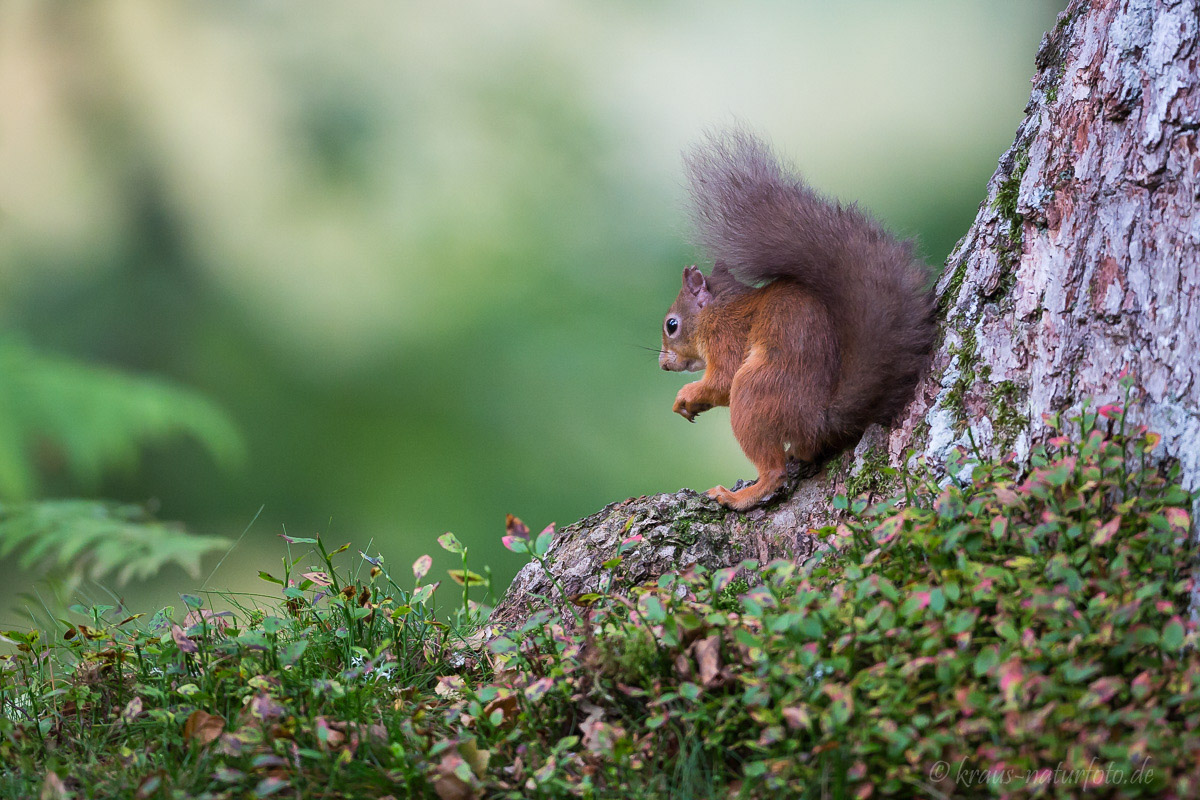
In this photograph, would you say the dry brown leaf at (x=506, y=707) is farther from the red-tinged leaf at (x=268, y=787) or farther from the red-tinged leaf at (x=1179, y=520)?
the red-tinged leaf at (x=1179, y=520)

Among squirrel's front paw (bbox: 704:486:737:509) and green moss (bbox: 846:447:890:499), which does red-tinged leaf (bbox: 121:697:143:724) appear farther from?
green moss (bbox: 846:447:890:499)

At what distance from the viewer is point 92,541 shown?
10.8 ft

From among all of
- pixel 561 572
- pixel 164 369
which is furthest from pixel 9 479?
pixel 561 572

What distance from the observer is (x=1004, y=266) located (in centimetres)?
176

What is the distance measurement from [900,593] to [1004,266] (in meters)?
0.80

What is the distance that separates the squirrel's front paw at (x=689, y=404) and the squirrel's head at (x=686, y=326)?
0.50ft

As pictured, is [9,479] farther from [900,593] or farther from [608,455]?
[900,593]

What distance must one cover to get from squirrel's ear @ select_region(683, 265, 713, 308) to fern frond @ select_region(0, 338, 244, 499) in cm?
264

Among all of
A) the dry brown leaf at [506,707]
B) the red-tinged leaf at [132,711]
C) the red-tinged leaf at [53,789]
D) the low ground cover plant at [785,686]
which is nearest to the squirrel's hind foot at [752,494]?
the low ground cover plant at [785,686]

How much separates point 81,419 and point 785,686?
12.4 ft

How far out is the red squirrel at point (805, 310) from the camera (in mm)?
1872

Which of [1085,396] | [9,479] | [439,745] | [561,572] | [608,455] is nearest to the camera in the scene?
[439,745]

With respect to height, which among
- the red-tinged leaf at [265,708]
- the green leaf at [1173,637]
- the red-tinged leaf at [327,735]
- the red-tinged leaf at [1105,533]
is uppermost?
the red-tinged leaf at [265,708]


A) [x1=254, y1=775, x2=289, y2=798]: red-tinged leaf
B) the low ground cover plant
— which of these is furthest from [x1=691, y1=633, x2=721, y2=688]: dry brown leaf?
[x1=254, y1=775, x2=289, y2=798]: red-tinged leaf
